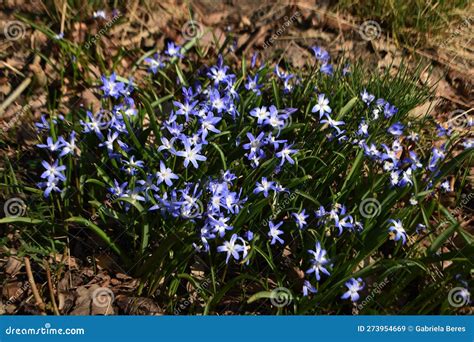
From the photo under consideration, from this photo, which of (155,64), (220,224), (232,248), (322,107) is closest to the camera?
(220,224)

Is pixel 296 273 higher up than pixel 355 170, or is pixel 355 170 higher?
pixel 355 170

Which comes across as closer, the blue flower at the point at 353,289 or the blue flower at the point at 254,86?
the blue flower at the point at 353,289

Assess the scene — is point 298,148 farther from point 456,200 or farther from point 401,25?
point 401,25

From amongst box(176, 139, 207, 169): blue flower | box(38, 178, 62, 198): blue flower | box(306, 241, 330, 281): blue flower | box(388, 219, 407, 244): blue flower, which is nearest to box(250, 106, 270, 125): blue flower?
box(176, 139, 207, 169): blue flower

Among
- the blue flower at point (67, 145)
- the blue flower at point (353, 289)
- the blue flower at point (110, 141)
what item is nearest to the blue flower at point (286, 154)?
the blue flower at point (353, 289)

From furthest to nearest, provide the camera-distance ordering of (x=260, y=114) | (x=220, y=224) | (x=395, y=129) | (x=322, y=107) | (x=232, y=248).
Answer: (x=395, y=129)
(x=322, y=107)
(x=260, y=114)
(x=232, y=248)
(x=220, y=224)

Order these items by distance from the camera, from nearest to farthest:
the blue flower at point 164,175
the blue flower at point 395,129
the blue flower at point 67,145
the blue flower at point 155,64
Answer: the blue flower at point 164,175
the blue flower at point 67,145
the blue flower at point 395,129
the blue flower at point 155,64

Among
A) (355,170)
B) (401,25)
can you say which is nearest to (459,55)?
(401,25)

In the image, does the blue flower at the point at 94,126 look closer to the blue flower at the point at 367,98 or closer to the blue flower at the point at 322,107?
the blue flower at the point at 322,107

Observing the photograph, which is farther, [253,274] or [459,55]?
[459,55]

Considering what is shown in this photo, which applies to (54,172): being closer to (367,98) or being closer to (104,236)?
(104,236)

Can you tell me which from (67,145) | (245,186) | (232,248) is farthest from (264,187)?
(67,145)
